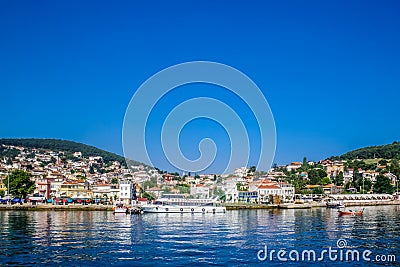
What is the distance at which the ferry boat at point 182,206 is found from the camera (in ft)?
197

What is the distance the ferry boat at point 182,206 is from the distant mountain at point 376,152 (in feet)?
387

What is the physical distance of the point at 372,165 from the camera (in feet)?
495

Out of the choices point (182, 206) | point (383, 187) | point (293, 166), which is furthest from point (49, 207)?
point (293, 166)

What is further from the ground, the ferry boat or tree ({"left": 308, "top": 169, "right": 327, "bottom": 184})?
tree ({"left": 308, "top": 169, "right": 327, "bottom": 184})

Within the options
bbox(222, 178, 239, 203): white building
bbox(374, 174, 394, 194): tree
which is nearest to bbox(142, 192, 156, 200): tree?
bbox(222, 178, 239, 203): white building

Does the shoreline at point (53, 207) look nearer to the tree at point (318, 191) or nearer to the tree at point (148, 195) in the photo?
the tree at point (148, 195)

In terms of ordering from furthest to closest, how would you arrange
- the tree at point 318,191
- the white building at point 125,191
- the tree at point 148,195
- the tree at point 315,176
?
the tree at point 315,176, the tree at point 318,191, the tree at point 148,195, the white building at point 125,191

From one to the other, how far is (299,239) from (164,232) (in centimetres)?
897

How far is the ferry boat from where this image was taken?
60156 mm

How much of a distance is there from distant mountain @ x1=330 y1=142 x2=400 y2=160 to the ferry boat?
387 feet

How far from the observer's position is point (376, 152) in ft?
585

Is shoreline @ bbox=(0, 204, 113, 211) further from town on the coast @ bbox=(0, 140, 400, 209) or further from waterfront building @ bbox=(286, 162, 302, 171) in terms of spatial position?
waterfront building @ bbox=(286, 162, 302, 171)

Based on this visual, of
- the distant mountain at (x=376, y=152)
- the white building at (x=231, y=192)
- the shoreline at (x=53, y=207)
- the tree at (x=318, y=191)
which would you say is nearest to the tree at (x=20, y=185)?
the shoreline at (x=53, y=207)

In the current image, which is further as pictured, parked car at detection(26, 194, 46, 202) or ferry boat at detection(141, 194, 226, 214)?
parked car at detection(26, 194, 46, 202)
